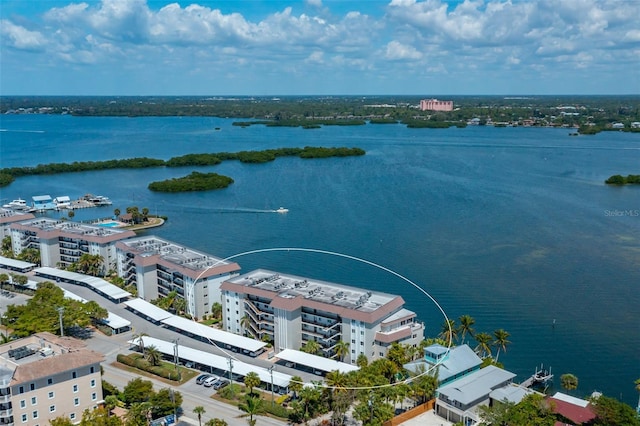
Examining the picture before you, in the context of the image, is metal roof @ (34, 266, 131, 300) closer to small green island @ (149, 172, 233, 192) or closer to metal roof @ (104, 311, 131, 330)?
metal roof @ (104, 311, 131, 330)

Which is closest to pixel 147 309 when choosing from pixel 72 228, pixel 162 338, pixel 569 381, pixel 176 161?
pixel 162 338

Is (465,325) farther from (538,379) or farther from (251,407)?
(251,407)

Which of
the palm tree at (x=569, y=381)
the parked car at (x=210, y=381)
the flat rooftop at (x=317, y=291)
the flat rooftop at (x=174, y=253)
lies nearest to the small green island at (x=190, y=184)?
the flat rooftop at (x=174, y=253)

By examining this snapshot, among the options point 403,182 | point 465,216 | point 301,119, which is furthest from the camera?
point 301,119

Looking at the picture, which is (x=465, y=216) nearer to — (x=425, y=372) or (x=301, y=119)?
(x=425, y=372)

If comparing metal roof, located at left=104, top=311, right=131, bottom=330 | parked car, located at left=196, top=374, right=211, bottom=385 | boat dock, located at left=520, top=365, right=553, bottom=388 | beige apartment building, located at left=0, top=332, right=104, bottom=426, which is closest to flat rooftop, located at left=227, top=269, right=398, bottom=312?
parked car, located at left=196, top=374, right=211, bottom=385

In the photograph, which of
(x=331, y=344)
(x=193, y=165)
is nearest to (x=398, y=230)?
(x=331, y=344)
